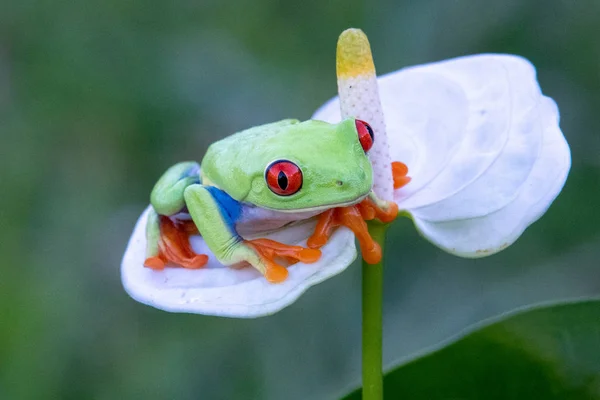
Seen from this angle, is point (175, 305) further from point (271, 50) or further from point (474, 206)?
point (271, 50)

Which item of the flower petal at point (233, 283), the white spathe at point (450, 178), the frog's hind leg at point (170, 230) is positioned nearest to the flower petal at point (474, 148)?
the white spathe at point (450, 178)

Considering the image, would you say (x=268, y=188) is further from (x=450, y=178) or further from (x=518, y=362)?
(x=518, y=362)

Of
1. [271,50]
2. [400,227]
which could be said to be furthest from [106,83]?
[400,227]

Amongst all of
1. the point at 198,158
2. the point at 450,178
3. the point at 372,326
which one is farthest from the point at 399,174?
the point at 198,158

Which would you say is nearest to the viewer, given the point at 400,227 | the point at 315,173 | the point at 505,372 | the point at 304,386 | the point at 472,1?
the point at 315,173

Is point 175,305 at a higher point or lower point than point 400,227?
higher

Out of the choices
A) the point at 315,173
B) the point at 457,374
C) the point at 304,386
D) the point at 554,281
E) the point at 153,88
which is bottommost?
the point at 304,386
